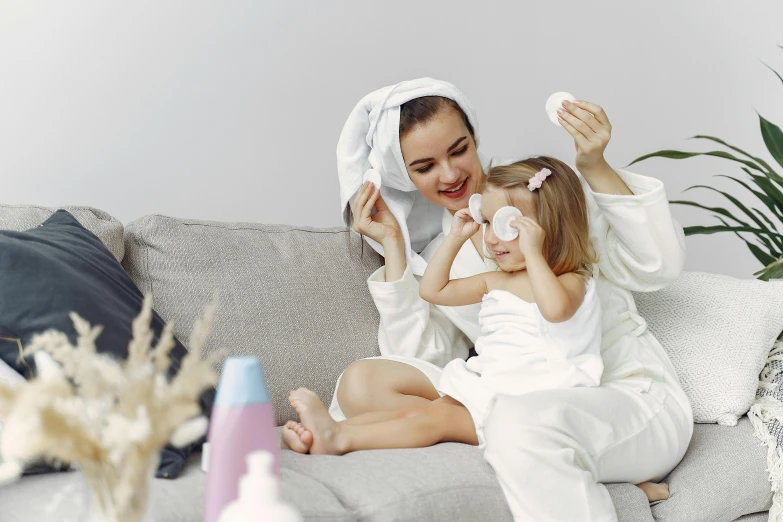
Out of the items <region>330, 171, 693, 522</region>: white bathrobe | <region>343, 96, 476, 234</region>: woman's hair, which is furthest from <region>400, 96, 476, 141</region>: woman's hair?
<region>330, 171, 693, 522</region>: white bathrobe

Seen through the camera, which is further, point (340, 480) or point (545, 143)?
point (545, 143)

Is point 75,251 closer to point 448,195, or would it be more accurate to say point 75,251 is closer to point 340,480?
point 340,480

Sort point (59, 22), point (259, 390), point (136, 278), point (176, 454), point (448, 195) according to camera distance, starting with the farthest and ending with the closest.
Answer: point (59, 22) → point (448, 195) → point (136, 278) → point (176, 454) → point (259, 390)

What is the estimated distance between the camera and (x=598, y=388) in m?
1.54

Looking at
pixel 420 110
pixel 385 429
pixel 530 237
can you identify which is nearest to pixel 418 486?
pixel 385 429

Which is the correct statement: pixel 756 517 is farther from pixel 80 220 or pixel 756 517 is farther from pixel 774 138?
pixel 80 220

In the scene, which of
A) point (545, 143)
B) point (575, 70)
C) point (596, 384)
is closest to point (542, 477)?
point (596, 384)

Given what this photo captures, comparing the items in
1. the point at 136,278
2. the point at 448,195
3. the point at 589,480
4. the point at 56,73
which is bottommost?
the point at 589,480

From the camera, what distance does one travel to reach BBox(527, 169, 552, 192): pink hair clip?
1.66 metres

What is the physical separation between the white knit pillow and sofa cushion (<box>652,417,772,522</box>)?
0.08 metres

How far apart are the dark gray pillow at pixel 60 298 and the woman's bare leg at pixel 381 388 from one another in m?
0.37

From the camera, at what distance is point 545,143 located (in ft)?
10.5

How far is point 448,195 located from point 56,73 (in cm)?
110

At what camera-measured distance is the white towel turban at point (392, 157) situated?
1980mm
